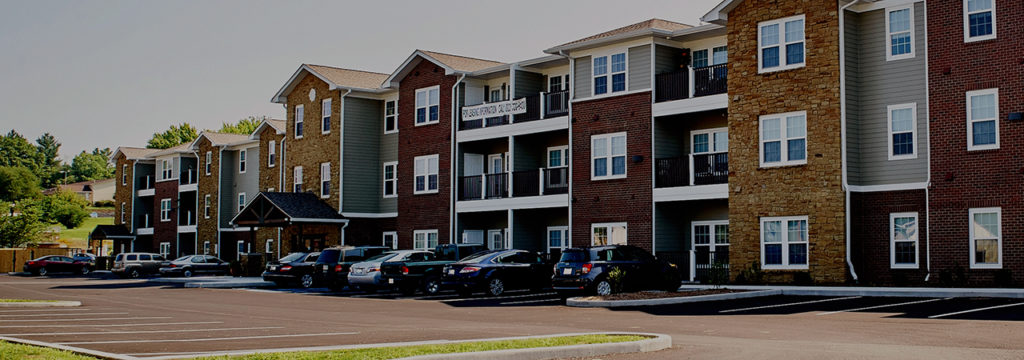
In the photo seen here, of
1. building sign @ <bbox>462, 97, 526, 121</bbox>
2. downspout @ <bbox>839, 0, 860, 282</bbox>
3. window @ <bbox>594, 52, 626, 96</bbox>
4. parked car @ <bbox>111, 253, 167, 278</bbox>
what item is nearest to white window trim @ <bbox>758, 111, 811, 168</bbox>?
downspout @ <bbox>839, 0, 860, 282</bbox>

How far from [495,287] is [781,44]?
10.4 metres

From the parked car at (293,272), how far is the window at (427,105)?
26.1 ft

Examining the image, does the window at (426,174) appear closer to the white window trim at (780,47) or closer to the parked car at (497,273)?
the parked car at (497,273)

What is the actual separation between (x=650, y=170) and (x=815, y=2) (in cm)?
756

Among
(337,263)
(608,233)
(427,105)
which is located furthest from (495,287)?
(427,105)

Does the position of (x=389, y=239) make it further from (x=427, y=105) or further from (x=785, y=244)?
(x=785, y=244)

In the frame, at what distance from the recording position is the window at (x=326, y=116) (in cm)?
4781

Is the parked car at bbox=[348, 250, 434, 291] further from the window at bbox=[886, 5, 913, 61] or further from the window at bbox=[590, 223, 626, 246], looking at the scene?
the window at bbox=[886, 5, 913, 61]

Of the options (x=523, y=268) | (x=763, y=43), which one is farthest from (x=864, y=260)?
(x=523, y=268)

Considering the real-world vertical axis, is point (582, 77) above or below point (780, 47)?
above

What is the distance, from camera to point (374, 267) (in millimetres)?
32781

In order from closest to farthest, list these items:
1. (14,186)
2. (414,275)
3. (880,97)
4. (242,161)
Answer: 1. (880,97)
2. (414,275)
3. (242,161)
4. (14,186)

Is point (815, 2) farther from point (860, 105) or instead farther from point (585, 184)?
point (585, 184)

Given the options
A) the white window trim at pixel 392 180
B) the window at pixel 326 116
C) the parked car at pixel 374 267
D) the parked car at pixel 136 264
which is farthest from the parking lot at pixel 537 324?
the parked car at pixel 136 264
